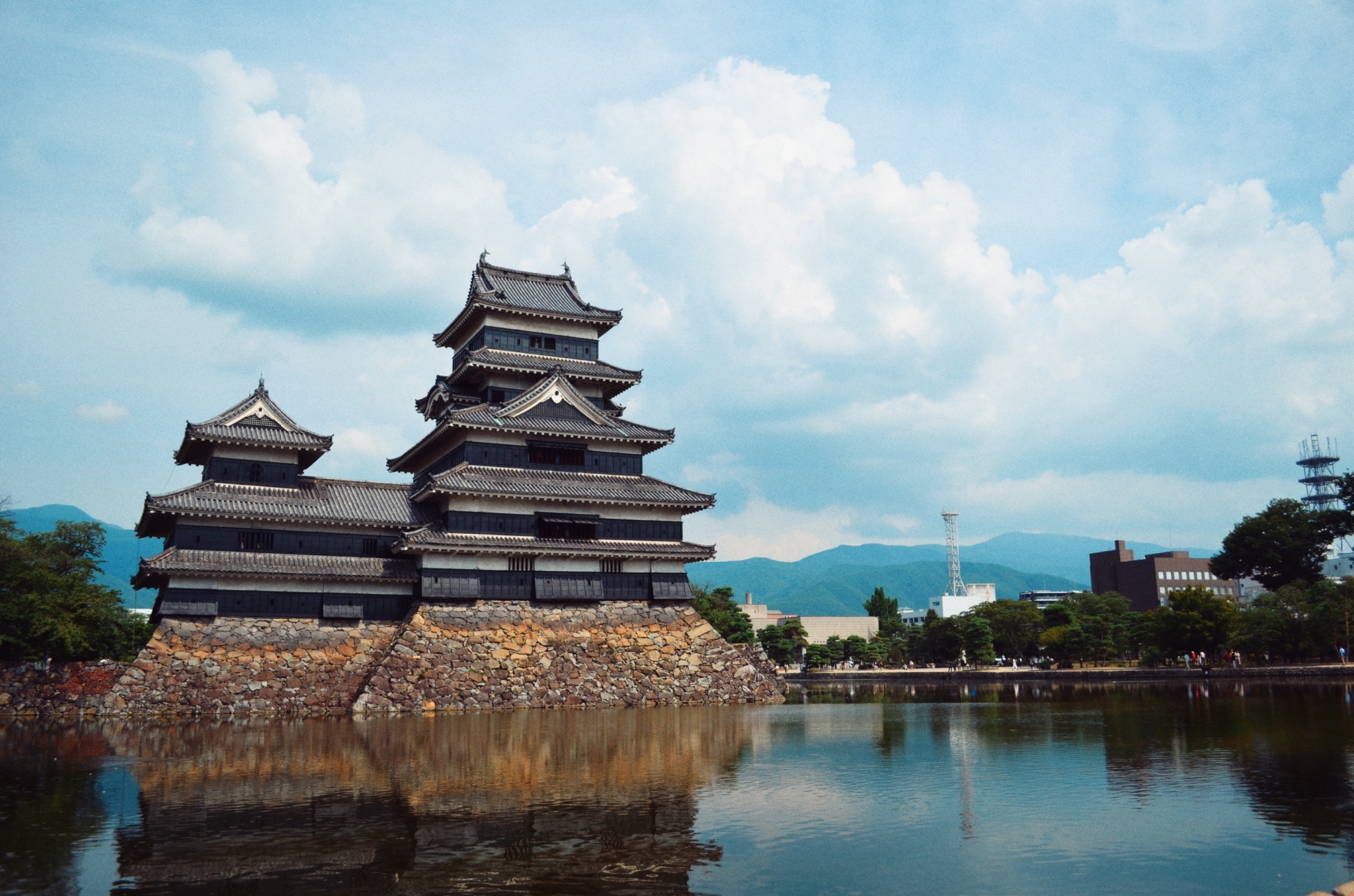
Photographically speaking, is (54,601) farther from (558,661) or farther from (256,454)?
(558,661)

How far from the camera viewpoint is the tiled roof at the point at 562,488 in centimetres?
4012

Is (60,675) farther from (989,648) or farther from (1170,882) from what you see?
(989,648)

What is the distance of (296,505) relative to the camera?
1575 inches

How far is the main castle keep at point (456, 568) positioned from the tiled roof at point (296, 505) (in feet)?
0.35

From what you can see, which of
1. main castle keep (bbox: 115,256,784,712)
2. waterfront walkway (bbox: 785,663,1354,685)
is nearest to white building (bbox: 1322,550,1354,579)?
waterfront walkway (bbox: 785,663,1354,685)

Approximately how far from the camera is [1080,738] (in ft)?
76.8

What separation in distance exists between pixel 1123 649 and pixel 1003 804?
72071 millimetres

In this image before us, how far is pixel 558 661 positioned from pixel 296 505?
524 inches

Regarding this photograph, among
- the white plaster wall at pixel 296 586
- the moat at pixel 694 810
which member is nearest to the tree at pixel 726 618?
the white plaster wall at pixel 296 586

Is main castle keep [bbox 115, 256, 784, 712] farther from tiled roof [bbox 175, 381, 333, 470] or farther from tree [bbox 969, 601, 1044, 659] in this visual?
tree [bbox 969, 601, 1044, 659]

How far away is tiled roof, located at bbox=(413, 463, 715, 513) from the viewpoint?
4012 cm

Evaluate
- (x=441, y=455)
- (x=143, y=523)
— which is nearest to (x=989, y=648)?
(x=441, y=455)

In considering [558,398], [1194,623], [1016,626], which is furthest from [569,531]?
[1016,626]

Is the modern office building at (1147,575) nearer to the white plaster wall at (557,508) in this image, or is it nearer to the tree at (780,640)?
the tree at (780,640)
